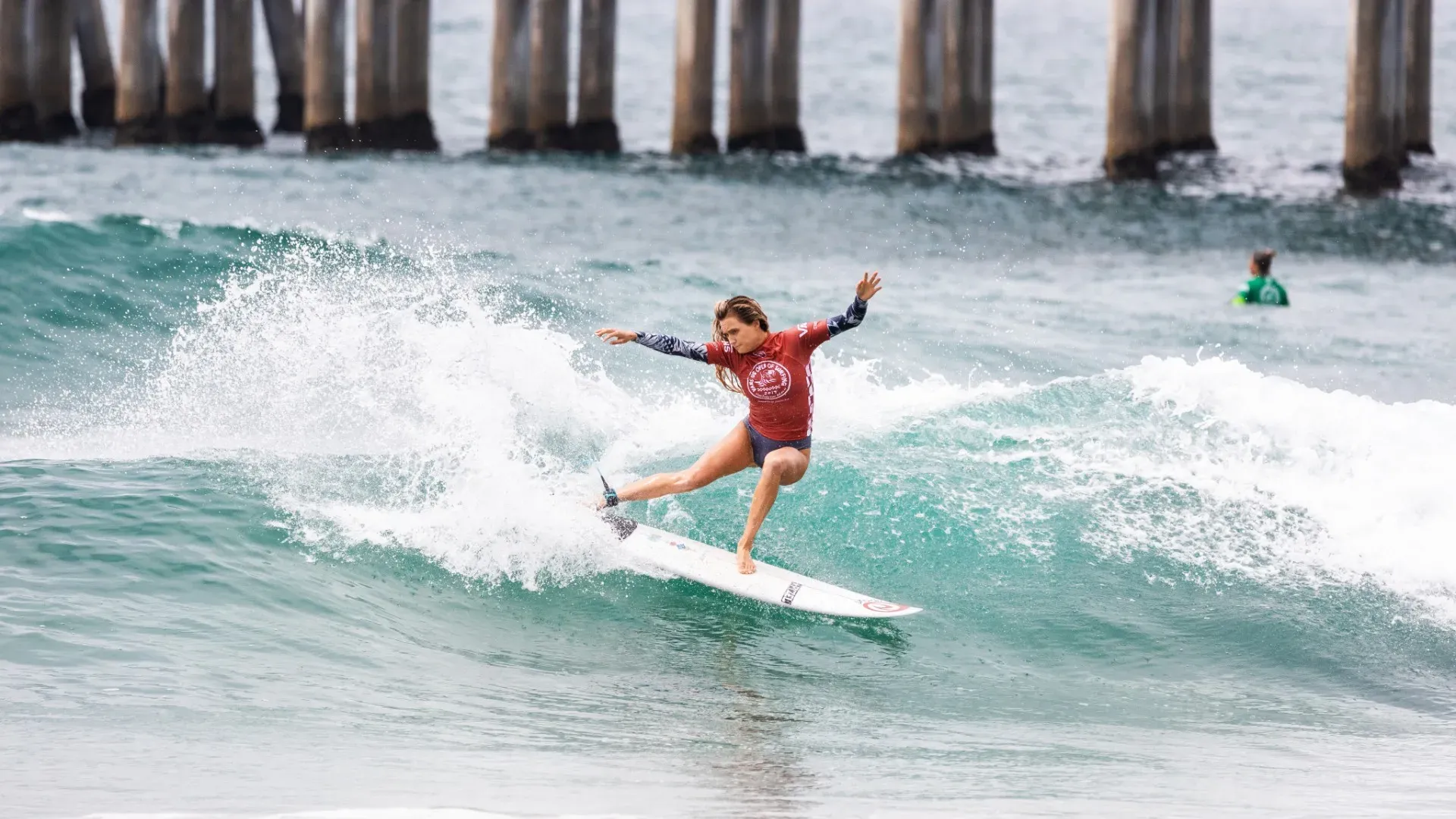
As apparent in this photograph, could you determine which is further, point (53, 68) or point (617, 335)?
point (53, 68)

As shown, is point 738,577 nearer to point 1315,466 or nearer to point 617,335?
point 617,335

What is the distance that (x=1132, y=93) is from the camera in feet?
78.4

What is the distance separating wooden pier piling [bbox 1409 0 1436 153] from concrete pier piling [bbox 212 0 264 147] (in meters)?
19.0

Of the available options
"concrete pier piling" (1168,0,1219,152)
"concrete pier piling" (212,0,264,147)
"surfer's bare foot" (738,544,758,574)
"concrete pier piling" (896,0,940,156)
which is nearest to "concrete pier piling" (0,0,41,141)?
"concrete pier piling" (212,0,264,147)

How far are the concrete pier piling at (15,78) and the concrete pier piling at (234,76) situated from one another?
3.02 m

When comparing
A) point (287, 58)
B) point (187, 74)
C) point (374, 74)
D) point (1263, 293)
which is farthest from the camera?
point (287, 58)

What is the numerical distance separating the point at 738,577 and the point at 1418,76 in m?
23.4

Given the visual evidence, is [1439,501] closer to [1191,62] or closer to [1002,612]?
[1002,612]

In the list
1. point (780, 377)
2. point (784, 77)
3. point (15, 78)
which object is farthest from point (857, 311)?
point (15, 78)

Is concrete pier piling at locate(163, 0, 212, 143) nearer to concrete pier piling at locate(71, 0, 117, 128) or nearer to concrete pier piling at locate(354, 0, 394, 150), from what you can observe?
concrete pier piling at locate(354, 0, 394, 150)

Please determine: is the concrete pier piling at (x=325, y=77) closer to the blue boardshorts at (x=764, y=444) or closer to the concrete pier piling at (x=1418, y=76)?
the concrete pier piling at (x=1418, y=76)

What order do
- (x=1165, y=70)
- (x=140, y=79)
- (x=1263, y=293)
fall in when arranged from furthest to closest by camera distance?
(x=140, y=79) < (x=1165, y=70) < (x=1263, y=293)

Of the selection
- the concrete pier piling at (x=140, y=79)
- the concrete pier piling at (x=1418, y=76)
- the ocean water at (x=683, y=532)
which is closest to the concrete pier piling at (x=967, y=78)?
the concrete pier piling at (x=1418, y=76)

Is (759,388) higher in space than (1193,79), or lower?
lower
